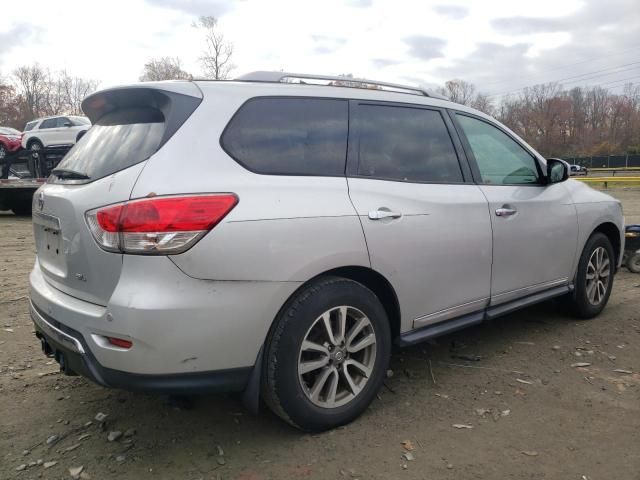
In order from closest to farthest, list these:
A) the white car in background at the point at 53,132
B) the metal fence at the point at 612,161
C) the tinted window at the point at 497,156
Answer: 1. the tinted window at the point at 497,156
2. the white car in background at the point at 53,132
3. the metal fence at the point at 612,161

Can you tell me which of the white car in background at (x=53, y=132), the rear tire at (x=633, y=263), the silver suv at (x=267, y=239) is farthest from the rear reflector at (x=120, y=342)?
the white car in background at (x=53, y=132)

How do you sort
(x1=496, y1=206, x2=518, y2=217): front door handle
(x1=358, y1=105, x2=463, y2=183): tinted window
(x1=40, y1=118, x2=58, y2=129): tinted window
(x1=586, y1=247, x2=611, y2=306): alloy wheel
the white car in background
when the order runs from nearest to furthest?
(x1=358, y1=105, x2=463, y2=183): tinted window
(x1=496, y1=206, x2=518, y2=217): front door handle
(x1=586, y1=247, x2=611, y2=306): alloy wheel
the white car in background
(x1=40, y1=118, x2=58, y2=129): tinted window

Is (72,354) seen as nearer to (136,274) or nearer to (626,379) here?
(136,274)

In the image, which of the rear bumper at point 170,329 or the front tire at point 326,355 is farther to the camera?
the front tire at point 326,355

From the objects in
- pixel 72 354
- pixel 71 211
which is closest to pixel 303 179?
pixel 71 211

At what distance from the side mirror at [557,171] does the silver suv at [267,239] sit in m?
0.76

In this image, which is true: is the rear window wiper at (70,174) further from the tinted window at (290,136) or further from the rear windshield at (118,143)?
the tinted window at (290,136)

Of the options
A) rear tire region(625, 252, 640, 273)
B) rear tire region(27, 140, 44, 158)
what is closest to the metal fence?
rear tire region(625, 252, 640, 273)

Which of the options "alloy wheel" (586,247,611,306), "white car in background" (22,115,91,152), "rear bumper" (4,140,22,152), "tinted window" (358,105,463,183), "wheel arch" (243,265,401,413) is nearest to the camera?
"wheel arch" (243,265,401,413)

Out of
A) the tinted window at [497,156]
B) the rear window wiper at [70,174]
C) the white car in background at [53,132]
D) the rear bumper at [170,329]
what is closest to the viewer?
the rear bumper at [170,329]

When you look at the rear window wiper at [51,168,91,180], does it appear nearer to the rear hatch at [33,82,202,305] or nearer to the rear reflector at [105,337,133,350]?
the rear hatch at [33,82,202,305]

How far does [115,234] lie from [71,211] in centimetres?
38

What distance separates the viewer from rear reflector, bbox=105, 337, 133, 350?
2.29m

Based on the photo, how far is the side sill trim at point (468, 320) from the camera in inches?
125
